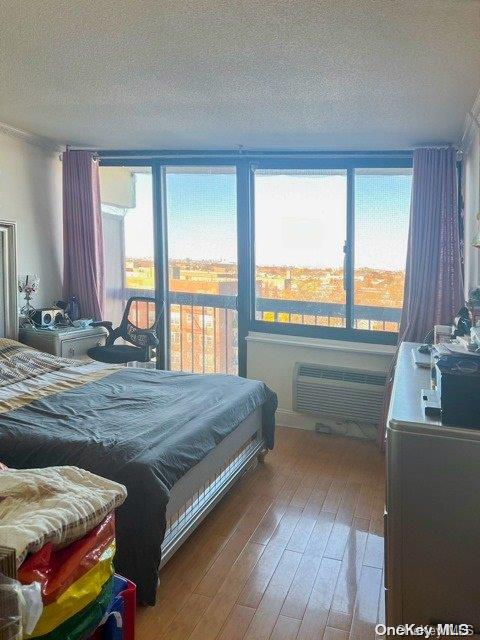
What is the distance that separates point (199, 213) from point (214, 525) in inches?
114

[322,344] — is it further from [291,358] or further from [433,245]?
[433,245]

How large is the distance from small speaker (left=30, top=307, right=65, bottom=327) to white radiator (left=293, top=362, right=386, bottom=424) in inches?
85.4

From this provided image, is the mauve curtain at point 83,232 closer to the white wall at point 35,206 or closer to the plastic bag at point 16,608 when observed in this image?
the white wall at point 35,206

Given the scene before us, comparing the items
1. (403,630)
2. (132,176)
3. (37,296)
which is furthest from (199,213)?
(403,630)

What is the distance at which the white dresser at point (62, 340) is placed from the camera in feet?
13.4

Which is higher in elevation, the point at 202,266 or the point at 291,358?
the point at 202,266

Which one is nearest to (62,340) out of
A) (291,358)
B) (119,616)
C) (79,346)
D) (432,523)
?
(79,346)

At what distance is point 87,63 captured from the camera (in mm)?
2498

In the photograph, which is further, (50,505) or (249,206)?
(249,206)

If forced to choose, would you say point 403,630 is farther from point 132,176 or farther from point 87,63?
point 132,176

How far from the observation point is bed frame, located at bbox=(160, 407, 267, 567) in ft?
7.51

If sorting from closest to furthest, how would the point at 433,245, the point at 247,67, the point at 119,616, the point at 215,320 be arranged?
the point at 119,616
the point at 247,67
the point at 433,245
the point at 215,320

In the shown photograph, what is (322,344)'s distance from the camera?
430cm

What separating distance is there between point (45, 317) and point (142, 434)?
2.33 m
